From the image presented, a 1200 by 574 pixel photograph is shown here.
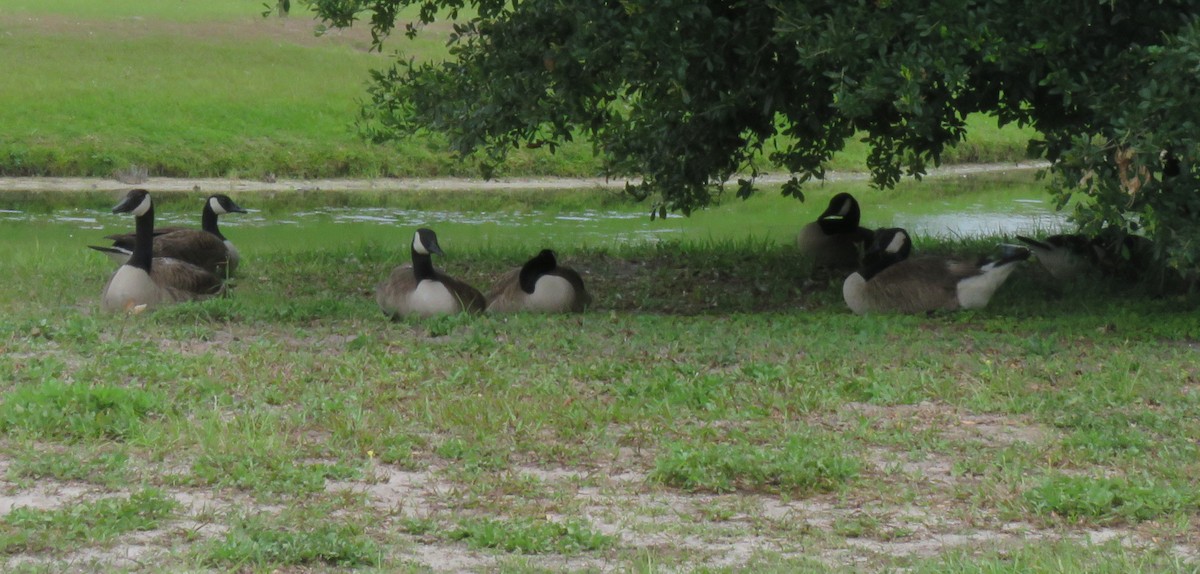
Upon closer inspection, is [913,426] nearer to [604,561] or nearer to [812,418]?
[812,418]

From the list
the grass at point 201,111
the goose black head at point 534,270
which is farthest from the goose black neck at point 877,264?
the grass at point 201,111

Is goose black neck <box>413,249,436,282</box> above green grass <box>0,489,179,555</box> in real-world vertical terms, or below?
above

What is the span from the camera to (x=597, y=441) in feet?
23.2

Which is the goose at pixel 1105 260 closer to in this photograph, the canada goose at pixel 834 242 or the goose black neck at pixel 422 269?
the canada goose at pixel 834 242

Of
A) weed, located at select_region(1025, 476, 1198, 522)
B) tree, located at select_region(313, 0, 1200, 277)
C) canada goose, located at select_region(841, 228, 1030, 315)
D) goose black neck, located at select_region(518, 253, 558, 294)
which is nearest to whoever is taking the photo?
weed, located at select_region(1025, 476, 1198, 522)

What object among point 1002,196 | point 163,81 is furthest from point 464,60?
point 163,81

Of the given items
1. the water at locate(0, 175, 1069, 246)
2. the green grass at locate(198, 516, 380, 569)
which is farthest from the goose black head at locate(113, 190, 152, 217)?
the green grass at locate(198, 516, 380, 569)

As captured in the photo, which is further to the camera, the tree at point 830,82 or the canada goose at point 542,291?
the canada goose at point 542,291

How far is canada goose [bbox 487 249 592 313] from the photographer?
11.8 metres

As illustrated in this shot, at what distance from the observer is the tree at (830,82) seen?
9.45m

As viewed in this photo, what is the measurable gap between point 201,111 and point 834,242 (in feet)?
68.1

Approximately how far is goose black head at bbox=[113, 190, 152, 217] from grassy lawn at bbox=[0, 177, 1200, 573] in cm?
126

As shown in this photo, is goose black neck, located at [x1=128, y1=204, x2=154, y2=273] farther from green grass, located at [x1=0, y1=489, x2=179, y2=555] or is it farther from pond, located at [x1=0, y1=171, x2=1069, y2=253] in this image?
pond, located at [x1=0, y1=171, x2=1069, y2=253]

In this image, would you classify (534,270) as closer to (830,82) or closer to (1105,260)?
(830,82)
